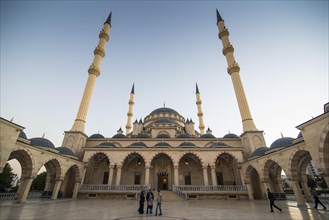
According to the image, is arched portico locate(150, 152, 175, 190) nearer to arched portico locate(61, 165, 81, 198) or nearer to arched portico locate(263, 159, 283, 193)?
arched portico locate(61, 165, 81, 198)

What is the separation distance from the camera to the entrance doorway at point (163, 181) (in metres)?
20.2

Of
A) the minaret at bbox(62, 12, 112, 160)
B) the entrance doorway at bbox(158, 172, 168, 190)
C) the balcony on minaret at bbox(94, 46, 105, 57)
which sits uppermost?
the balcony on minaret at bbox(94, 46, 105, 57)

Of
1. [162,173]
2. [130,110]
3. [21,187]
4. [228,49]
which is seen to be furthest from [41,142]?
[228,49]

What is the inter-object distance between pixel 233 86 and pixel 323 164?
60.6ft

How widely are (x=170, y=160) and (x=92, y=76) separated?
16933 millimetres

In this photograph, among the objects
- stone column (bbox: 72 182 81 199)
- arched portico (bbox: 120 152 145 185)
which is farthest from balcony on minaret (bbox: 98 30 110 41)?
stone column (bbox: 72 182 81 199)

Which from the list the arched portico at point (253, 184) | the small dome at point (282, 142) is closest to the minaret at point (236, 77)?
the small dome at point (282, 142)

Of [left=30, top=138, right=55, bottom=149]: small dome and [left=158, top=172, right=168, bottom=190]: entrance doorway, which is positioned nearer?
[left=30, top=138, right=55, bottom=149]: small dome

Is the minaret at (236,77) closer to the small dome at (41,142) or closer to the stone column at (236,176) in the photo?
the stone column at (236,176)

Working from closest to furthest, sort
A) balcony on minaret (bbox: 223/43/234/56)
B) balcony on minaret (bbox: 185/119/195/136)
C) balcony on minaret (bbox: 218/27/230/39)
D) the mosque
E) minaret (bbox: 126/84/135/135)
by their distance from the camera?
the mosque, balcony on minaret (bbox: 223/43/234/56), balcony on minaret (bbox: 218/27/230/39), balcony on minaret (bbox: 185/119/195/136), minaret (bbox: 126/84/135/135)

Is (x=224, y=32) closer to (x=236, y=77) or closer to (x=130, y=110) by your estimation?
(x=236, y=77)

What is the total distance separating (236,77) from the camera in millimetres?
24938

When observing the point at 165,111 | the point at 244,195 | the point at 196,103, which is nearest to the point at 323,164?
the point at 244,195

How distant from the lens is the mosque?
36.8 feet
